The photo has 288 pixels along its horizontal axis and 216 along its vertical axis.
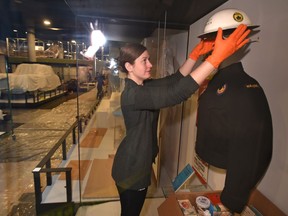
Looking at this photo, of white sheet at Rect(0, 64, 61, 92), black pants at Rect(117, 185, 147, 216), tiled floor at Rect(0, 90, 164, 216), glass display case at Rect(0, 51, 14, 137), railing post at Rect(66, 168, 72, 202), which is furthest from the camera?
white sheet at Rect(0, 64, 61, 92)

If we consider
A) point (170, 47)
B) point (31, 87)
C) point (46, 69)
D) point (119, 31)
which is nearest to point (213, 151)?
point (170, 47)

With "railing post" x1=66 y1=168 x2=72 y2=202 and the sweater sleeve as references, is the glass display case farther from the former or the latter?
the sweater sleeve

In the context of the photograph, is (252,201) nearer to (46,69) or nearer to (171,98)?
(171,98)

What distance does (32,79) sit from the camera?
18.7 ft

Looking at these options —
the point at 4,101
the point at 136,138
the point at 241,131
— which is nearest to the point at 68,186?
the point at 136,138

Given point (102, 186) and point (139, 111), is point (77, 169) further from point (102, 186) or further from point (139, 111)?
point (139, 111)

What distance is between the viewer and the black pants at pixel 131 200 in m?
0.97

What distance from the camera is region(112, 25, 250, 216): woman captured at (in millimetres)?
723

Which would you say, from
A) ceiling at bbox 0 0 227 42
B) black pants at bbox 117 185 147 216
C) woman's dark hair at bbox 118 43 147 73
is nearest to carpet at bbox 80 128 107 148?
ceiling at bbox 0 0 227 42

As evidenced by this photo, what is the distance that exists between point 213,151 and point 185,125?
41.7 inches

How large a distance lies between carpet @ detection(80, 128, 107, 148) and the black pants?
1746mm

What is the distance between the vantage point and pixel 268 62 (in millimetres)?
854

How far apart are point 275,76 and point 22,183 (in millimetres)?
2492

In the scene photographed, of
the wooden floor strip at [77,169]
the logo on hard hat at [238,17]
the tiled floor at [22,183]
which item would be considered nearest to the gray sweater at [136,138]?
the logo on hard hat at [238,17]
